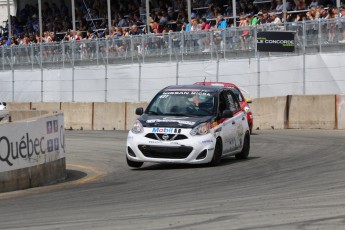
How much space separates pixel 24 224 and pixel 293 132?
19466mm

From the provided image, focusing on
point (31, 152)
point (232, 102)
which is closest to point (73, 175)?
Answer: point (31, 152)

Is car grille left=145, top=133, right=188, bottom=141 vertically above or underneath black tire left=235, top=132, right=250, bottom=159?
above

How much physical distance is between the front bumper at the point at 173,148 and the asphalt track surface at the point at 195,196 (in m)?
0.25

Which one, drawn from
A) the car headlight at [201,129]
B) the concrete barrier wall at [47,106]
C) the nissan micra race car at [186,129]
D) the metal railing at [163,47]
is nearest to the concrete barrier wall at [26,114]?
the nissan micra race car at [186,129]

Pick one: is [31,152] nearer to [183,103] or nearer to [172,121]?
[172,121]

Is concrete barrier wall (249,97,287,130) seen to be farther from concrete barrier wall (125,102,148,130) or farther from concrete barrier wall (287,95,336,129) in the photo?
concrete barrier wall (125,102,148,130)

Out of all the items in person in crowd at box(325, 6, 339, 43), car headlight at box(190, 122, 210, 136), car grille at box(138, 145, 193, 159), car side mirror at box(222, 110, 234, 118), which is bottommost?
car grille at box(138, 145, 193, 159)

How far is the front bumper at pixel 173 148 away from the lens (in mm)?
18375

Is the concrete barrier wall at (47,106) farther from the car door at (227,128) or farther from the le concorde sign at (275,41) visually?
the car door at (227,128)

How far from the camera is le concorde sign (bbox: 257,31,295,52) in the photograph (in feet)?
104

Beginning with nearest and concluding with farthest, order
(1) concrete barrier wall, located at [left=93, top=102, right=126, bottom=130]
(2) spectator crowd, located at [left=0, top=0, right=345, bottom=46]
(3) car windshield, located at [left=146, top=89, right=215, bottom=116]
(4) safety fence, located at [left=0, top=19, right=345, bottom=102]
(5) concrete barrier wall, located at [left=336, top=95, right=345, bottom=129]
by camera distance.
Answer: (3) car windshield, located at [left=146, top=89, right=215, bottom=116], (5) concrete barrier wall, located at [left=336, top=95, right=345, bottom=129], (4) safety fence, located at [left=0, top=19, right=345, bottom=102], (2) spectator crowd, located at [left=0, top=0, right=345, bottom=46], (1) concrete barrier wall, located at [left=93, top=102, right=126, bottom=130]

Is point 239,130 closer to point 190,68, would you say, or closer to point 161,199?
point 161,199

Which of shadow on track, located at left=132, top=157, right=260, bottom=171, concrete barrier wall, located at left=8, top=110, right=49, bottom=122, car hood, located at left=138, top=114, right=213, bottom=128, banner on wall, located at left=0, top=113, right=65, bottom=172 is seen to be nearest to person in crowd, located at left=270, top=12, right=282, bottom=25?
concrete barrier wall, located at left=8, top=110, right=49, bottom=122

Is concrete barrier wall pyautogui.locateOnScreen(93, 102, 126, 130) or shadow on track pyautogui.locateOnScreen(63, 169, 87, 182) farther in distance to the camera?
concrete barrier wall pyautogui.locateOnScreen(93, 102, 126, 130)
